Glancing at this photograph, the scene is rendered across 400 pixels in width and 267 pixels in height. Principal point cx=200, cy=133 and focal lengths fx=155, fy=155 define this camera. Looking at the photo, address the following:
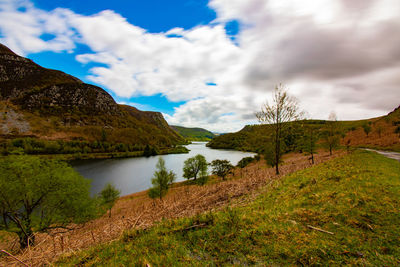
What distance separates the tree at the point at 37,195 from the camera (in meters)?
18.2

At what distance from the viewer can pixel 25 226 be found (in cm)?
1797

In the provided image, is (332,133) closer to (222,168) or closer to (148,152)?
(222,168)

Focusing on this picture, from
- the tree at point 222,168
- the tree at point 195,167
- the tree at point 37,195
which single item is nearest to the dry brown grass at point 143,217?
the tree at point 37,195

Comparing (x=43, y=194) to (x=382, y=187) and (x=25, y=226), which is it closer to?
(x=25, y=226)

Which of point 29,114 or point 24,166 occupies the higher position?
point 29,114

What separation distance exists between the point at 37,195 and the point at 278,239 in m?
27.9

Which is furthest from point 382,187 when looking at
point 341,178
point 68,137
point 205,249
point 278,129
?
point 68,137

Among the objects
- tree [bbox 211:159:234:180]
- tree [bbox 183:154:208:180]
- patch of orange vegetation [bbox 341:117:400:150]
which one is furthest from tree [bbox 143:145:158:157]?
patch of orange vegetation [bbox 341:117:400:150]

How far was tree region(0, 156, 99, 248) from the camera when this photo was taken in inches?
715

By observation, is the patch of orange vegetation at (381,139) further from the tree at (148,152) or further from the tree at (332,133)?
the tree at (148,152)

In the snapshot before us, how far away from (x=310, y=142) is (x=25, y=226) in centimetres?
4269

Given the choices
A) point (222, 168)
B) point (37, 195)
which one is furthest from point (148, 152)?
point (37, 195)

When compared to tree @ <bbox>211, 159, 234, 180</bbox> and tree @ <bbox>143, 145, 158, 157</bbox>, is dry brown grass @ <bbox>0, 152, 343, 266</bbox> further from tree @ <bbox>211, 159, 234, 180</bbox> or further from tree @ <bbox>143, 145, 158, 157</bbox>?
tree @ <bbox>143, 145, 158, 157</bbox>

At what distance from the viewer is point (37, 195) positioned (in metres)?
19.4
